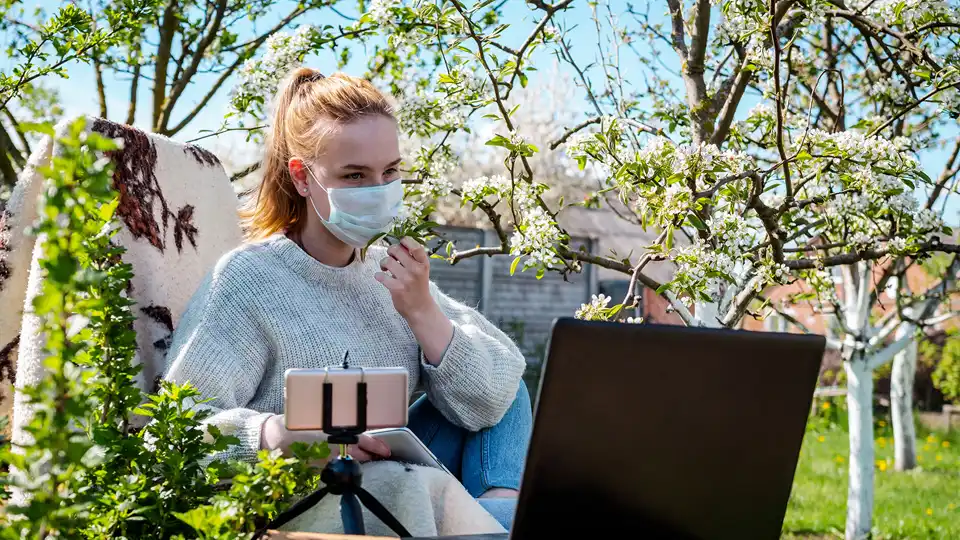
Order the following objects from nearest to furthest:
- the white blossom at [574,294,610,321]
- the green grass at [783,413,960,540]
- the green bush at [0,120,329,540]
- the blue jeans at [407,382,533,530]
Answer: the green bush at [0,120,329,540] < the blue jeans at [407,382,533,530] < the white blossom at [574,294,610,321] < the green grass at [783,413,960,540]

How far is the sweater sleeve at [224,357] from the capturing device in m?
1.62

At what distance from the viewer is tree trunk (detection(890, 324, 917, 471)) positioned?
5961 mm

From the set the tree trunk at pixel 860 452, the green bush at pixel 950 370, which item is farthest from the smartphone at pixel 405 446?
the green bush at pixel 950 370

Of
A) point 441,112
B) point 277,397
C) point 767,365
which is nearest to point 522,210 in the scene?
point 441,112

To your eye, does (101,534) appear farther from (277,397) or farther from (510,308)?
(510,308)

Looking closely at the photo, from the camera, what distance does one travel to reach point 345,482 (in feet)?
3.62

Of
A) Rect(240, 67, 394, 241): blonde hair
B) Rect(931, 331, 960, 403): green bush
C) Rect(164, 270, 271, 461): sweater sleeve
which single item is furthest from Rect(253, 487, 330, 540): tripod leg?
Rect(931, 331, 960, 403): green bush

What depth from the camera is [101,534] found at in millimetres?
1072

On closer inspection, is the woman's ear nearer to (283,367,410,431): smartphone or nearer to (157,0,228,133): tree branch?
(283,367,410,431): smartphone

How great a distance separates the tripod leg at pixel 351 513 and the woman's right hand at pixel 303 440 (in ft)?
0.77

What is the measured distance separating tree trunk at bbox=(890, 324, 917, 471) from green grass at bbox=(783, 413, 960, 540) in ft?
0.34

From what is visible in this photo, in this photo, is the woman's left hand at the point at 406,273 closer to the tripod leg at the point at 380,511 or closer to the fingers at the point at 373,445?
the fingers at the point at 373,445

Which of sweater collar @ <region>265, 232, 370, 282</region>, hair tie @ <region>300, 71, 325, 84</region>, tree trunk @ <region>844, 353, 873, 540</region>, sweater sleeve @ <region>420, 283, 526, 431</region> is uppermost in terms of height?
hair tie @ <region>300, 71, 325, 84</region>

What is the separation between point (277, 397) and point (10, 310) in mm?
550
